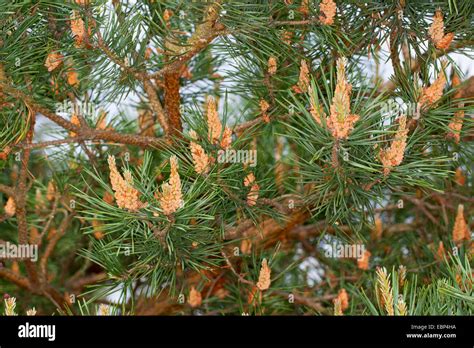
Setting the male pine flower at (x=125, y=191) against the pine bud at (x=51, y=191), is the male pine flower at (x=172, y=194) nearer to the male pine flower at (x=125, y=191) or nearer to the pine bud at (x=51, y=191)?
the male pine flower at (x=125, y=191)

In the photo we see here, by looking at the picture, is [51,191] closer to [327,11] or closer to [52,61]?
[52,61]

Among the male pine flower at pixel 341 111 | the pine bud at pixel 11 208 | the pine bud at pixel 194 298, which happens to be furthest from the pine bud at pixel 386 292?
the pine bud at pixel 11 208

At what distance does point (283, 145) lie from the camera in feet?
3.37

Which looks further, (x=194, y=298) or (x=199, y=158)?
(x=194, y=298)

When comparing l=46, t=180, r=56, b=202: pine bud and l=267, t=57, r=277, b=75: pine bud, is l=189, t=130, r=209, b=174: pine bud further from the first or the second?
l=46, t=180, r=56, b=202: pine bud

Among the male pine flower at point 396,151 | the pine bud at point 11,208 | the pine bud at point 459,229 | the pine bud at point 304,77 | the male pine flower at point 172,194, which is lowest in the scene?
the pine bud at point 459,229

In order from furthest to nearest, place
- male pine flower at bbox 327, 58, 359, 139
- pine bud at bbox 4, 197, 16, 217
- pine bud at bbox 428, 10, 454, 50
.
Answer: pine bud at bbox 4, 197, 16, 217
pine bud at bbox 428, 10, 454, 50
male pine flower at bbox 327, 58, 359, 139

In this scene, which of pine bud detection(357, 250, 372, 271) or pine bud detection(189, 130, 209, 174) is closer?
pine bud detection(189, 130, 209, 174)

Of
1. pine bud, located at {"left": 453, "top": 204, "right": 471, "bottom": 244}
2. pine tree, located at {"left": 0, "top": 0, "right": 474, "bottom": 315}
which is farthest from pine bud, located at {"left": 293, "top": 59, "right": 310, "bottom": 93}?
pine bud, located at {"left": 453, "top": 204, "right": 471, "bottom": 244}

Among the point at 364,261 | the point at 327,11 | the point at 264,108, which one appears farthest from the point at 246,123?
the point at 364,261

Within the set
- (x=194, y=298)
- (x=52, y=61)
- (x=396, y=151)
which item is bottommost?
(x=194, y=298)

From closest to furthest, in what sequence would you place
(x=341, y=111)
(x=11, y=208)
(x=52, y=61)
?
1. (x=341, y=111)
2. (x=52, y=61)
3. (x=11, y=208)
